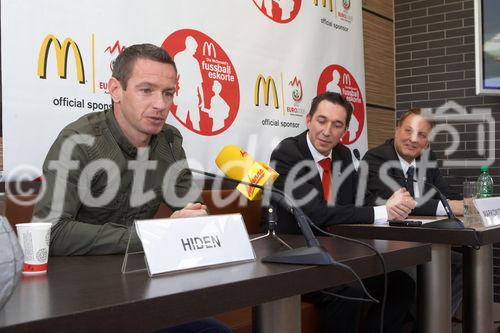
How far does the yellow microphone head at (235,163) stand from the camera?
2.03 m

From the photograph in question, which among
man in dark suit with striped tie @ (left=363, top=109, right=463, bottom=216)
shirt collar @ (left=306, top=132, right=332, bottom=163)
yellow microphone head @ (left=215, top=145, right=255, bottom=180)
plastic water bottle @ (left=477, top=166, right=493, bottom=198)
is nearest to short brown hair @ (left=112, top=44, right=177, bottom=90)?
yellow microphone head @ (left=215, top=145, right=255, bottom=180)

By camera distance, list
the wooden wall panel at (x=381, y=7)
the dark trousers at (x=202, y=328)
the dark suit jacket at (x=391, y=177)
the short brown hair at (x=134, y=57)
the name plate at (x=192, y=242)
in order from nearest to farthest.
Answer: the name plate at (x=192, y=242) < the dark trousers at (x=202, y=328) < the short brown hair at (x=134, y=57) < the dark suit jacket at (x=391, y=177) < the wooden wall panel at (x=381, y=7)

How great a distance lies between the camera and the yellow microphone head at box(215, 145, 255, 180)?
203 cm

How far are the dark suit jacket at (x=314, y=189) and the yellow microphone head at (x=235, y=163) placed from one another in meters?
0.37

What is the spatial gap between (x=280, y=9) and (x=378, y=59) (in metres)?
1.40

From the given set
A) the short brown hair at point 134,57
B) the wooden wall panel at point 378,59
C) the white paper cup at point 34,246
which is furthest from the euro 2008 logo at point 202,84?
the wooden wall panel at point 378,59

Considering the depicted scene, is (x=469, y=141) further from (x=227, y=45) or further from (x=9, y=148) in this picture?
(x=9, y=148)

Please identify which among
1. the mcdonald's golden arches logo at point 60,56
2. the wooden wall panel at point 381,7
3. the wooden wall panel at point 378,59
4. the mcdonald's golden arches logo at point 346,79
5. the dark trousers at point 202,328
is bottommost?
the dark trousers at point 202,328

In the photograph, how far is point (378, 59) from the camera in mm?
4605

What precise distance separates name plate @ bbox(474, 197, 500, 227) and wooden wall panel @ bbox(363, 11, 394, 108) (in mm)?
2199

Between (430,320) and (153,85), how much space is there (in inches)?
47.4

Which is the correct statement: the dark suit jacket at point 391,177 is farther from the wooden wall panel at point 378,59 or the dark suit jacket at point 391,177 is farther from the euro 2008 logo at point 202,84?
the wooden wall panel at point 378,59

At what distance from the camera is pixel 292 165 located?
2.70 meters

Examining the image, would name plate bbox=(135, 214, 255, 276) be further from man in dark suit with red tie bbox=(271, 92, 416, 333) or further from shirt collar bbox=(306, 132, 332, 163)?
shirt collar bbox=(306, 132, 332, 163)
